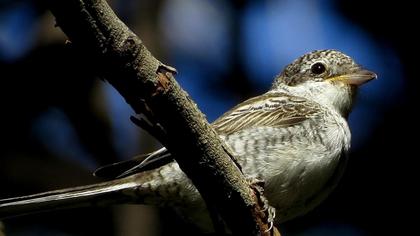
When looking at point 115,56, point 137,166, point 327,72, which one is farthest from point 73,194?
point 327,72

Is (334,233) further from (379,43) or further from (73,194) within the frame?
(73,194)

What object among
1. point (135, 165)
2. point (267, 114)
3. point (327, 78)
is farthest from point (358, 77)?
point (135, 165)

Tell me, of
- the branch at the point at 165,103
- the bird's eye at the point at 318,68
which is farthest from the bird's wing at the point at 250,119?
the branch at the point at 165,103

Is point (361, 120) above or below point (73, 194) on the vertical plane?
below

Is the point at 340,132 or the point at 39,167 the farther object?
the point at 39,167

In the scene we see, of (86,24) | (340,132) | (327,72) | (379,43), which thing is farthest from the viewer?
(379,43)

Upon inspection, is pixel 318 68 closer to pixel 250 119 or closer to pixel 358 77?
pixel 358 77

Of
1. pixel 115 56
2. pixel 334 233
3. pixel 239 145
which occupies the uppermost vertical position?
pixel 115 56
